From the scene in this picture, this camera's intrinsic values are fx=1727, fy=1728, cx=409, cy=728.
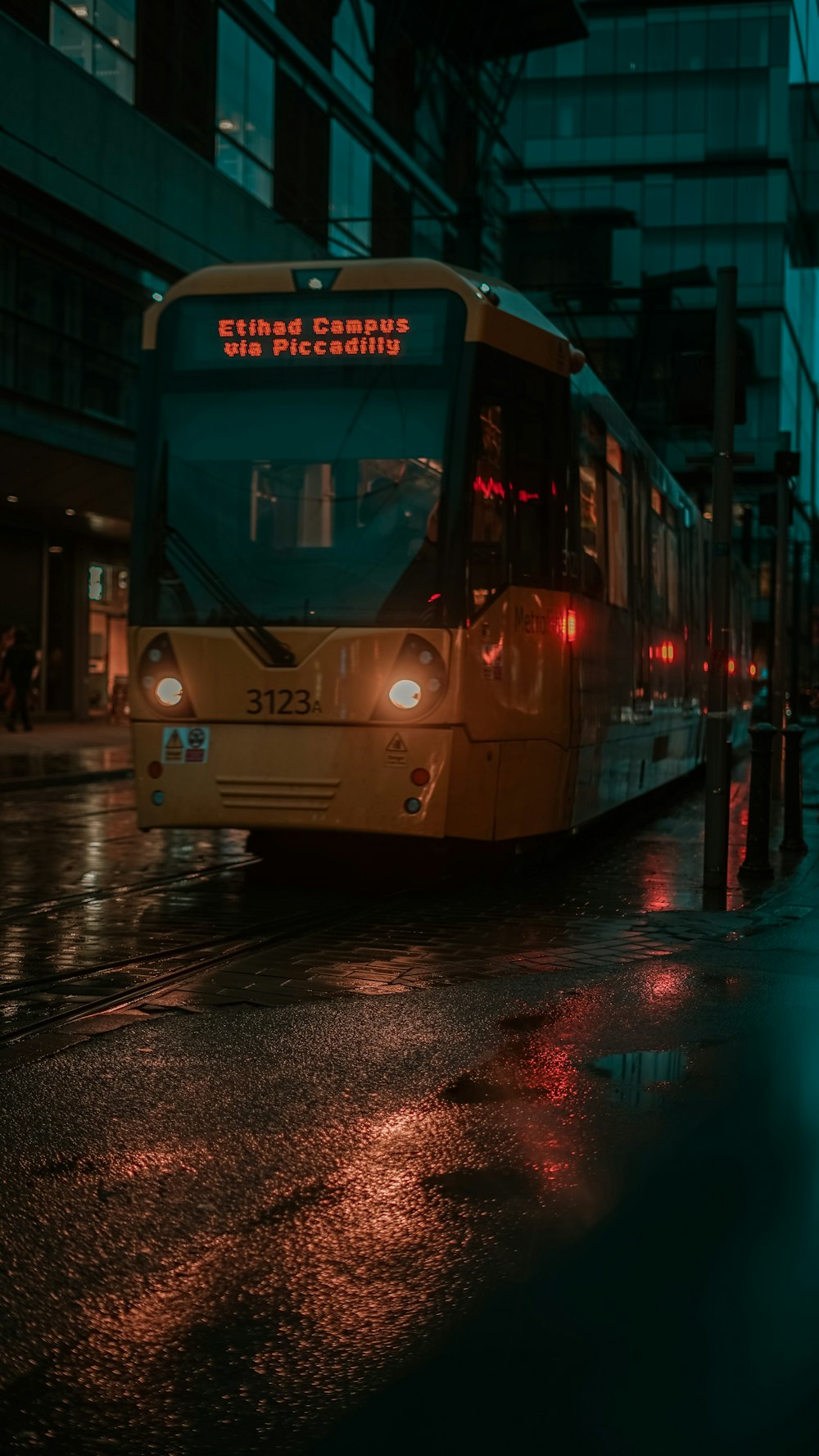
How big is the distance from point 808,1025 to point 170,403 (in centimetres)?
571

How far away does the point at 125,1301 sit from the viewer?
381cm

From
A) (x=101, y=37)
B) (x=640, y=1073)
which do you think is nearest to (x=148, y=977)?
(x=640, y=1073)

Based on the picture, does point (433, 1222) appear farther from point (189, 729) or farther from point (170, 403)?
point (170, 403)

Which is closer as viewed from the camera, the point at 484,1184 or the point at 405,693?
the point at 484,1184

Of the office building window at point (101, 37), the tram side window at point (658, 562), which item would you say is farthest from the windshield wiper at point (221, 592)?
the office building window at point (101, 37)

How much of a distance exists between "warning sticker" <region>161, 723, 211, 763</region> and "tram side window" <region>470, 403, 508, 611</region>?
5.94 feet

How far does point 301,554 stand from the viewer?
10.2 meters

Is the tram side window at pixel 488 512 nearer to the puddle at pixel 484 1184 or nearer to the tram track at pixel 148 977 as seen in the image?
the tram track at pixel 148 977

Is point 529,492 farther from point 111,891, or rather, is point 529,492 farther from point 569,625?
point 111,891

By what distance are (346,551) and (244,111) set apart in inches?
1007

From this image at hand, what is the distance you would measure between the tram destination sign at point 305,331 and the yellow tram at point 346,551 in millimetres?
15

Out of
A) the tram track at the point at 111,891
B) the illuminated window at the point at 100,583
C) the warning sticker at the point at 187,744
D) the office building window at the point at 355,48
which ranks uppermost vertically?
the office building window at the point at 355,48

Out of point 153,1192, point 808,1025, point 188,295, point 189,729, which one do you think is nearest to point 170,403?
point 188,295

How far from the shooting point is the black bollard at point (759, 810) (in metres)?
11.5
